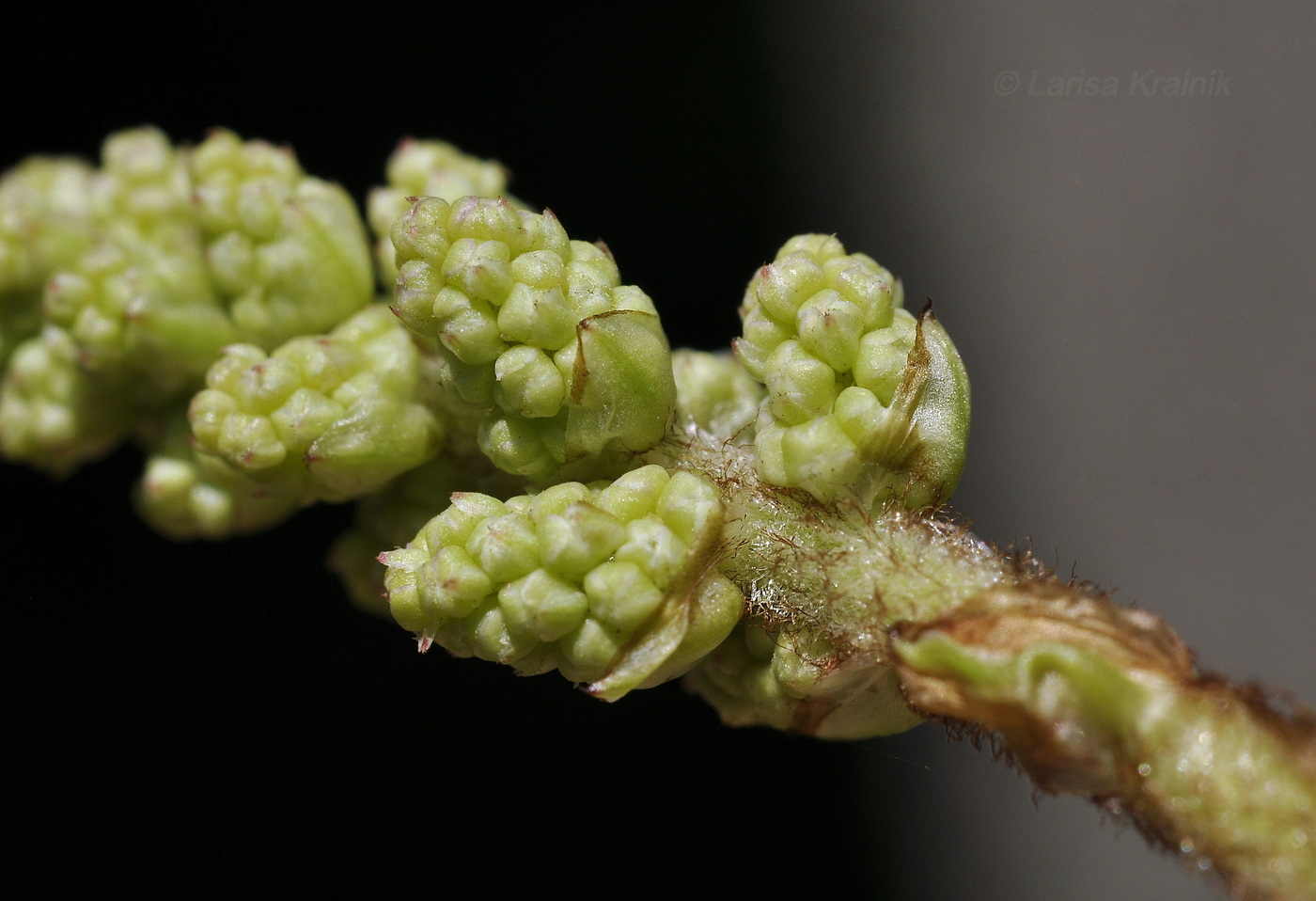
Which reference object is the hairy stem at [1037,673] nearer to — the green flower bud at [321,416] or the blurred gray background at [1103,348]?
the green flower bud at [321,416]

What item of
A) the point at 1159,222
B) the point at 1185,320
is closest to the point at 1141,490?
the point at 1185,320

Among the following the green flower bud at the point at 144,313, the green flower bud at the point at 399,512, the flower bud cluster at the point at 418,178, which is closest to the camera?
the green flower bud at the point at 399,512

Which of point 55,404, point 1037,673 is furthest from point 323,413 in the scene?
point 1037,673

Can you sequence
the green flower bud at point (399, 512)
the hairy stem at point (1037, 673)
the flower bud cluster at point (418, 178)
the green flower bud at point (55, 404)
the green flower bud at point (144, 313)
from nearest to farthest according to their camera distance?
the hairy stem at point (1037, 673) < the green flower bud at point (399, 512) < the green flower bud at point (144, 313) < the flower bud cluster at point (418, 178) < the green flower bud at point (55, 404)

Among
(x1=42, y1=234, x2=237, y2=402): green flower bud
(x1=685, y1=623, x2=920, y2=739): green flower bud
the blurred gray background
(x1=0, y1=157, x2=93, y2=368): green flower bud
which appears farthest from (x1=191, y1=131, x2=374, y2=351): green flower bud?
the blurred gray background

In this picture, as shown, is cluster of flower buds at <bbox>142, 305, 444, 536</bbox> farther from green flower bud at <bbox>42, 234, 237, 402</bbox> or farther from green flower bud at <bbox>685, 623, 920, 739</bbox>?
green flower bud at <bbox>685, 623, 920, 739</bbox>

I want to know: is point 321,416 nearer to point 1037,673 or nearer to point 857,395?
point 857,395

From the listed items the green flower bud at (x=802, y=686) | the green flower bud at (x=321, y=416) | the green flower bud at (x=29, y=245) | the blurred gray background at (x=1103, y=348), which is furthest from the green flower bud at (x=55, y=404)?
the blurred gray background at (x=1103, y=348)
